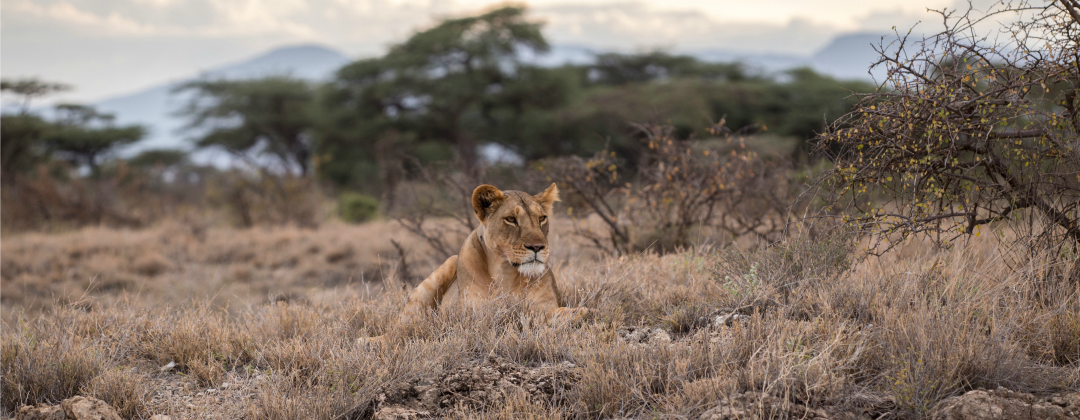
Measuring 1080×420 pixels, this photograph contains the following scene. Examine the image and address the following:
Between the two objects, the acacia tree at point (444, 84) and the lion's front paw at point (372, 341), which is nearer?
the lion's front paw at point (372, 341)

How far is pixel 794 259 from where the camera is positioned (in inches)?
193

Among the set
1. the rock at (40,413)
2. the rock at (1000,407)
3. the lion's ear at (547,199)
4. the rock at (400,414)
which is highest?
the lion's ear at (547,199)

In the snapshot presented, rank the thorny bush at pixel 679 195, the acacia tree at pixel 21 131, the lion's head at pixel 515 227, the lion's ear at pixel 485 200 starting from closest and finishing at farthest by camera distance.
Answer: the lion's head at pixel 515 227
the lion's ear at pixel 485 200
the thorny bush at pixel 679 195
the acacia tree at pixel 21 131

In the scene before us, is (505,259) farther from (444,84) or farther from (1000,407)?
(444,84)

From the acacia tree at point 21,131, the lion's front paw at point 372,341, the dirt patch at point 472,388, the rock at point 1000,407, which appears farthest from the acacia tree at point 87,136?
the rock at point 1000,407

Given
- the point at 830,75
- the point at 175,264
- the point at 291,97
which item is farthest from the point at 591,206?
the point at 830,75

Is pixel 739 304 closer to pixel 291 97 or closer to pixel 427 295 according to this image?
pixel 427 295

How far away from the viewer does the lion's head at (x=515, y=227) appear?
434 cm

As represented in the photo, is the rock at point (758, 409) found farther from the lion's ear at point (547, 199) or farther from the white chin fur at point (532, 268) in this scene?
the lion's ear at point (547, 199)

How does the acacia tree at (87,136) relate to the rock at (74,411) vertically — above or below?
below

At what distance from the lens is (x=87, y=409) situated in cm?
370

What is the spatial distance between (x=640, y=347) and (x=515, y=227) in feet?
3.26

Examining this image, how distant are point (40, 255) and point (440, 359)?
11658mm

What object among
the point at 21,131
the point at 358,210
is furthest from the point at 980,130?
the point at 21,131
